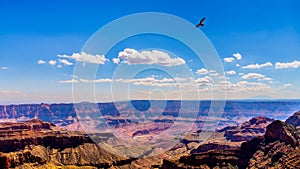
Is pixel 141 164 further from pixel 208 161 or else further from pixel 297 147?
pixel 297 147

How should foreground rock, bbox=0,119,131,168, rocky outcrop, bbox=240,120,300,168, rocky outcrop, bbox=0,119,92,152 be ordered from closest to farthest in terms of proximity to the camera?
rocky outcrop, bbox=240,120,300,168, foreground rock, bbox=0,119,131,168, rocky outcrop, bbox=0,119,92,152

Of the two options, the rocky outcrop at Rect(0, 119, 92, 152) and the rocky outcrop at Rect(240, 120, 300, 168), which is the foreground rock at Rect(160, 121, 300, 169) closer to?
the rocky outcrop at Rect(240, 120, 300, 168)

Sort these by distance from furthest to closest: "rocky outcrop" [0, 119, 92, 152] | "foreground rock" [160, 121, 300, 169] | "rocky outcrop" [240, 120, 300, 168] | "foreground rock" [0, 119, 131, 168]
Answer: "rocky outcrop" [0, 119, 92, 152] → "foreground rock" [0, 119, 131, 168] → "foreground rock" [160, 121, 300, 169] → "rocky outcrop" [240, 120, 300, 168]

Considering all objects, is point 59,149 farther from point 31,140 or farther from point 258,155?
point 258,155

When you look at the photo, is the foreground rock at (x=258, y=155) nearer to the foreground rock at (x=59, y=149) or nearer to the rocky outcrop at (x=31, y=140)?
the foreground rock at (x=59, y=149)

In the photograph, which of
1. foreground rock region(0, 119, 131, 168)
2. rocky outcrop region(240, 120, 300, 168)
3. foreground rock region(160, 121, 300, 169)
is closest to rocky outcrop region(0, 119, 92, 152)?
foreground rock region(0, 119, 131, 168)

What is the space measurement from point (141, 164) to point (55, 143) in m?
49.9

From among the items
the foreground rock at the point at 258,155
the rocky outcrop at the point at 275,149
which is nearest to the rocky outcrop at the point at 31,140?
the foreground rock at the point at 258,155

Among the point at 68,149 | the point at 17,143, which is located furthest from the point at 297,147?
the point at 17,143

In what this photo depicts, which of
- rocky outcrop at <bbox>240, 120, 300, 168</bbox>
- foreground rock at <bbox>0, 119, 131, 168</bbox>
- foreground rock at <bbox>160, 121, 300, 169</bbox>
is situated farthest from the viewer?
foreground rock at <bbox>0, 119, 131, 168</bbox>

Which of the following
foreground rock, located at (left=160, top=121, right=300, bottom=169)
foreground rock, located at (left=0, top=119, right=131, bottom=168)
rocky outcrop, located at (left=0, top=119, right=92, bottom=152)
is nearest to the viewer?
foreground rock, located at (left=160, top=121, right=300, bottom=169)

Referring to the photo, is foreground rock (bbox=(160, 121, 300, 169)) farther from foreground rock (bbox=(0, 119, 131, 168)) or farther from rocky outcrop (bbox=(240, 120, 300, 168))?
foreground rock (bbox=(0, 119, 131, 168))

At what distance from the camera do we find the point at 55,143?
18850 cm

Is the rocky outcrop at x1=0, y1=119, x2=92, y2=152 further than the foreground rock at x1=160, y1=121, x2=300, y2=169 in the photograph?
Yes
